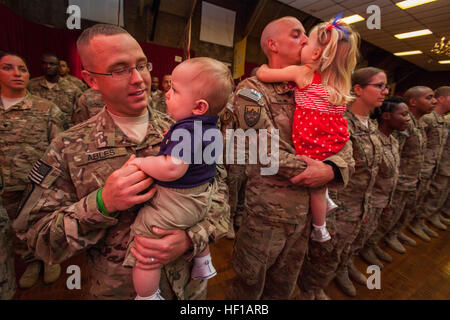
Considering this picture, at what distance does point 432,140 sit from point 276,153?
3.72 meters

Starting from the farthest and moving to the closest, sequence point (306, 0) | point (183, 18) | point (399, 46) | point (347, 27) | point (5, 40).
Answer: point (399, 46), point (183, 18), point (306, 0), point (5, 40), point (347, 27)

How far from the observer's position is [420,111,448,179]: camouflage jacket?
333 centimetres

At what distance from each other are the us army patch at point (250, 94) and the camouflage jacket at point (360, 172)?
1020 mm

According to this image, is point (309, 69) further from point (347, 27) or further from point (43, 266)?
point (43, 266)

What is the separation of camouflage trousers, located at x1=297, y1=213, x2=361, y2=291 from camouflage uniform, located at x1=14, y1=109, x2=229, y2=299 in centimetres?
131

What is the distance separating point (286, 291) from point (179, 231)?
1.25 meters

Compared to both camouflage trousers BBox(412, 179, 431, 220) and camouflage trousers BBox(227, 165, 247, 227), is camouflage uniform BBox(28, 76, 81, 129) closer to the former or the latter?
camouflage trousers BBox(227, 165, 247, 227)

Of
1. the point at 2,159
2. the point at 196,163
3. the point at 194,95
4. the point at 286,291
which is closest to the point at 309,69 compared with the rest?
the point at 194,95

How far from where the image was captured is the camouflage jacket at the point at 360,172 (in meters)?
1.85

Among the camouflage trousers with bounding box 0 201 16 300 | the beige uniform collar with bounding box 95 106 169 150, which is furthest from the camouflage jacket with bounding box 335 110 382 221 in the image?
the camouflage trousers with bounding box 0 201 16 300

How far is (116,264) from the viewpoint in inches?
37.2

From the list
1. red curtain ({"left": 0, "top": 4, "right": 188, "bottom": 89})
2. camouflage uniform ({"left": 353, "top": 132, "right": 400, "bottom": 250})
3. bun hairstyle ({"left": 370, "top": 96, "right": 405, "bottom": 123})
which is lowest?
camouflage uniform ({"left": 353, "top": 132, "right": 400, "bottom": 250})

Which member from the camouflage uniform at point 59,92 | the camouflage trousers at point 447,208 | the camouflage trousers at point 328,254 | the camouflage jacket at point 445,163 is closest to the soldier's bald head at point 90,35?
the camouflage trousers at point 328,254

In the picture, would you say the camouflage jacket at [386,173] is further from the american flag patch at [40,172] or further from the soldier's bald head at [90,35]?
the american flag patch at [40,172]
